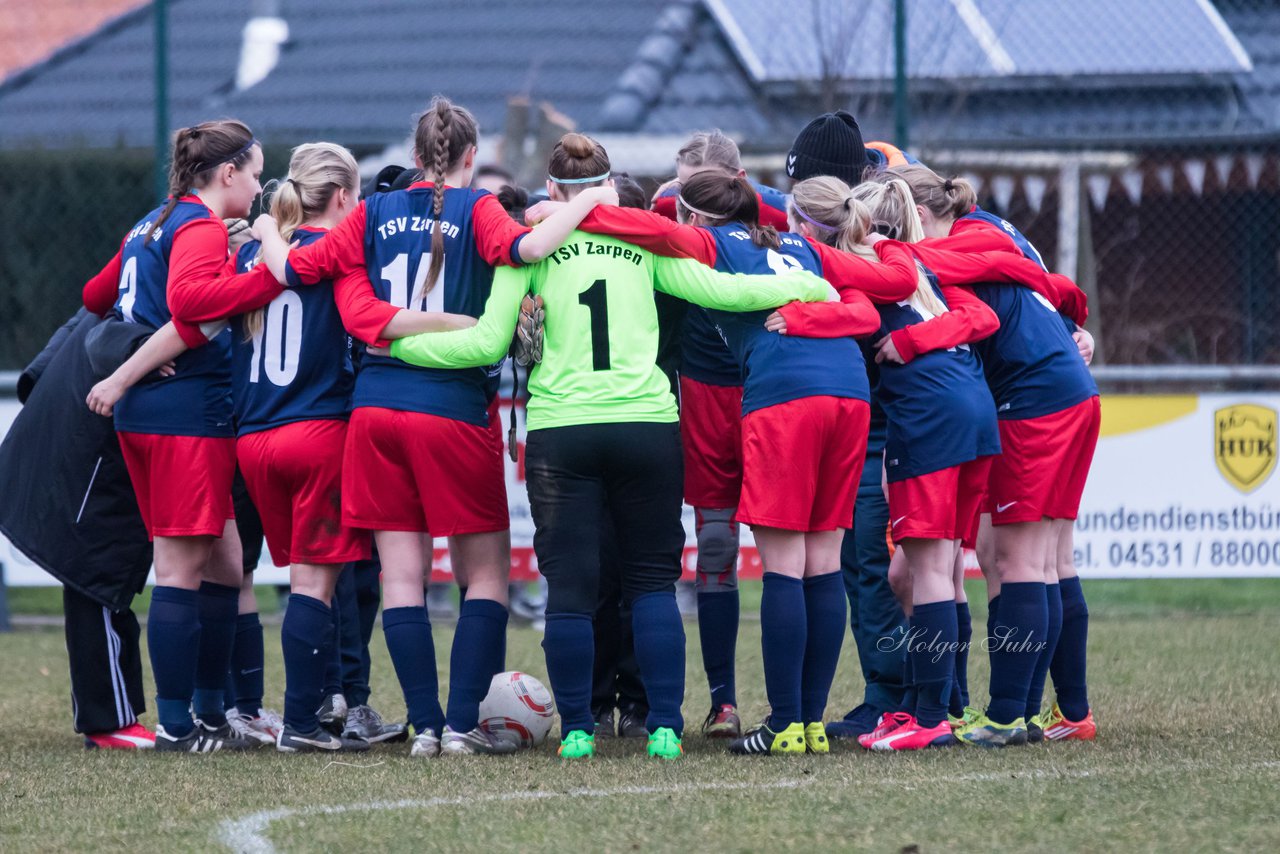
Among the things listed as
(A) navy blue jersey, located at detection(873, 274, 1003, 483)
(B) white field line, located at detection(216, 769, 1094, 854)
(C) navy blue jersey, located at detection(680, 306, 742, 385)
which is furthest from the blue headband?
(B) white field line, located at detection(216, 769, 1094, 854)

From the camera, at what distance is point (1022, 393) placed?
522cm

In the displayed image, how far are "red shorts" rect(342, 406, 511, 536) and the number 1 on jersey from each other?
456 millimetres

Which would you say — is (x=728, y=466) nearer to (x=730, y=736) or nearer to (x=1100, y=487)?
(x=730, y=736)

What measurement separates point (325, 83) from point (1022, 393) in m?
10.4

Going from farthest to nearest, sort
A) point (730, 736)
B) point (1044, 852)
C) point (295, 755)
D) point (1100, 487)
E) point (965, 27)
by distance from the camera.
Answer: point (965, 27)
point (1100, 487)
point (730, 736)
point (295, 755)
point (1044, 852)

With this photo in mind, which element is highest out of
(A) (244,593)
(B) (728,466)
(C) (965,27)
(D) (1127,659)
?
(C) (965,27)

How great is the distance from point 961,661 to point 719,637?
88cm

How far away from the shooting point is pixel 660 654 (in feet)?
16.0

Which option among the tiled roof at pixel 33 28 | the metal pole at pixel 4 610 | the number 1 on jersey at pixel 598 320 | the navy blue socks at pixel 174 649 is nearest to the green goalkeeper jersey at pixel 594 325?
the number 1 on jersey at pixel 598 320

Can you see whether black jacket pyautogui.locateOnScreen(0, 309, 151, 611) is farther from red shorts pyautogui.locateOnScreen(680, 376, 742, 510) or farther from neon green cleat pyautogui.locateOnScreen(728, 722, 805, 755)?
neon green cleat pyautogui.locateOnScreen(728, 722, 805, 755)

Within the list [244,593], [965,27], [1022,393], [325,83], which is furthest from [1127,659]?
[325,83]

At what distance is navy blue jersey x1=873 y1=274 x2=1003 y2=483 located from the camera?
5008 mm

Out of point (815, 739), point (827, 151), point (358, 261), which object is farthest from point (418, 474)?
point (827, 151)

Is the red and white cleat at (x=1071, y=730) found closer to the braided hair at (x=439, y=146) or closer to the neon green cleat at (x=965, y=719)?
the neon green cleat at (x=965, y=719)
